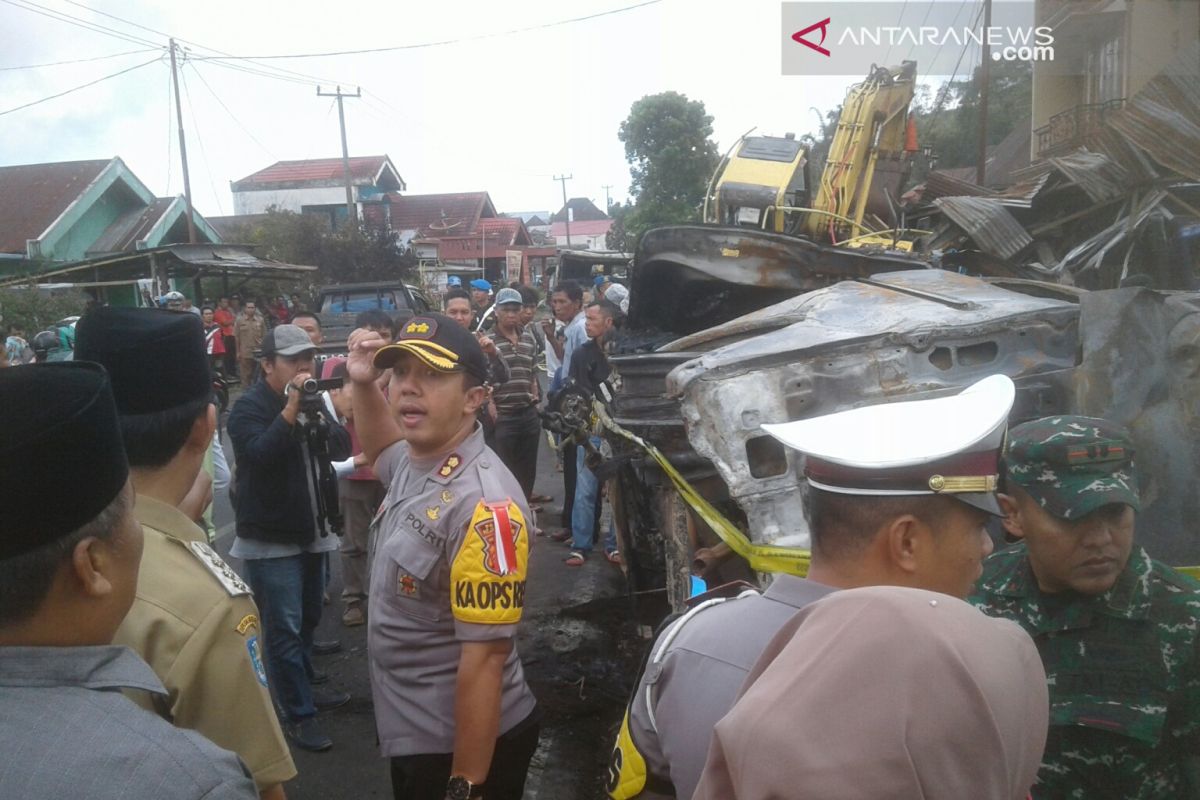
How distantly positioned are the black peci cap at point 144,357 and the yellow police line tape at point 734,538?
1.59m

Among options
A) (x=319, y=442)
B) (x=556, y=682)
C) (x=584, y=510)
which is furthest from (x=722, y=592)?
(x=584, y=510)

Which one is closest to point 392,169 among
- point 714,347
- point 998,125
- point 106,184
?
point 106,184

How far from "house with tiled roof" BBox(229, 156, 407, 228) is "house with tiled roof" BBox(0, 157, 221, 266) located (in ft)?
47.1

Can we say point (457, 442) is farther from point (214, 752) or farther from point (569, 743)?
point (569, 743)

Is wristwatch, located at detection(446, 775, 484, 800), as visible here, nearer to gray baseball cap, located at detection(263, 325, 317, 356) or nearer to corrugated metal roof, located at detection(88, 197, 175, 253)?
gray baseball cap, located at detection(263, 325, 317, 356)

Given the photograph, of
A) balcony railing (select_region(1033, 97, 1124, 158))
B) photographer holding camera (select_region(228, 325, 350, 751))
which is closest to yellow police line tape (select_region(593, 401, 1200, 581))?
photographer holding camera (select_region(228, 325, 350, 751))

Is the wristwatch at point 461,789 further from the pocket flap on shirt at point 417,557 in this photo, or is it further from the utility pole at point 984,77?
the utility pole at point 984,77

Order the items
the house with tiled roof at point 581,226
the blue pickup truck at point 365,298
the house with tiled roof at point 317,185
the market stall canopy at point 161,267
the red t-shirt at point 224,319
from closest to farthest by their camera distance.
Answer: the blue pickup truck at point 365,298
the red t-shirt at point 224,319
the market stall canopy at point 161,267
the house with tiled roof at point 317,185
the house with tiled roof at point 581,226

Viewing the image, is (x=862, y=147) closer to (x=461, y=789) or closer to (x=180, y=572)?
(x=461, y=789)

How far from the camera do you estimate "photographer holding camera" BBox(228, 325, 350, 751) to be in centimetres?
378

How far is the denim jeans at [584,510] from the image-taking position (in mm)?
6344

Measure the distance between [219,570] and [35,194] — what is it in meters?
A: 27.8

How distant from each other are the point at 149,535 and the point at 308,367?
2.45m

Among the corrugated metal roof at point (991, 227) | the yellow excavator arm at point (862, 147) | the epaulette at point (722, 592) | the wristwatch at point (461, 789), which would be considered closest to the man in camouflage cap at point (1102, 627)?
the epaulette at point (722, 592)
